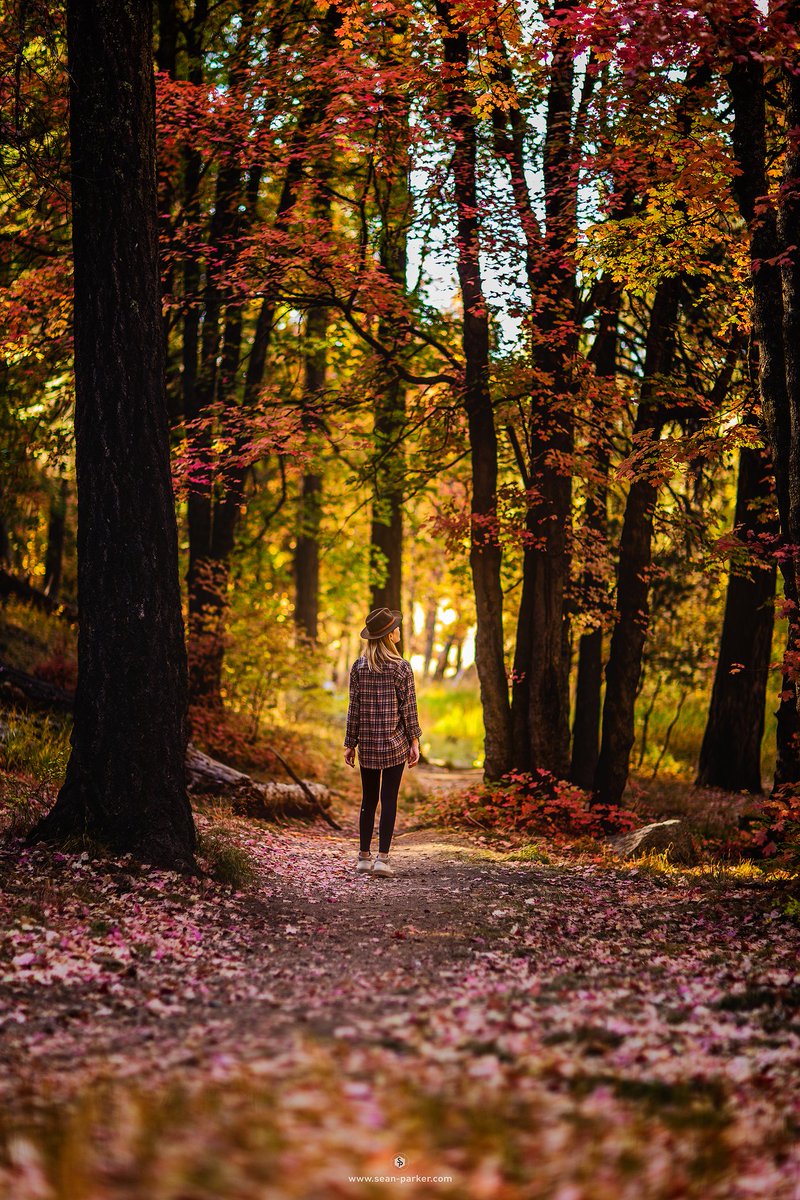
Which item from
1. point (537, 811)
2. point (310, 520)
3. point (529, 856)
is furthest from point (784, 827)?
point (310, 520)

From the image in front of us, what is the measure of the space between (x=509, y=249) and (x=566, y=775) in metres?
6.28

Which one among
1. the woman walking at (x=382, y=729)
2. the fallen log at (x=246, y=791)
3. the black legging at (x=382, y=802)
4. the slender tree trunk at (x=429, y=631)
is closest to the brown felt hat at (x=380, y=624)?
the woman walking at (x=382, y=729)

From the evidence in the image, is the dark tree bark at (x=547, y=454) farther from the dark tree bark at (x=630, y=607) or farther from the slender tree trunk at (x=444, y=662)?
the slender tree trunk at (x=444, y=662)

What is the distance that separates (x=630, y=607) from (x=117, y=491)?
694 centimetres

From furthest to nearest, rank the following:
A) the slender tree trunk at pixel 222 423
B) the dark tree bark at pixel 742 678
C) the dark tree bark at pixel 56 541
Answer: the dark tree bark at pixel 56 541 → the dark tree bark at pixel 742 678 → the slender tree trunk at pixel 222 423

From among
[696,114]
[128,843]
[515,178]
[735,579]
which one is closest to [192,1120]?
[128,843]

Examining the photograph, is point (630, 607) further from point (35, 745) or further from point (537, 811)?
point (35, 745)

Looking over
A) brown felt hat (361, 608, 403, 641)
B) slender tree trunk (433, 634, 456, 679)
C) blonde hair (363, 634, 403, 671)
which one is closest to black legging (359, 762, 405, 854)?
blonde hair (363, 634, 403, 671)

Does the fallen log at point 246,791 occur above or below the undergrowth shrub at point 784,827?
below

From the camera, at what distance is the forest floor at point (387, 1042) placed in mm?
2779

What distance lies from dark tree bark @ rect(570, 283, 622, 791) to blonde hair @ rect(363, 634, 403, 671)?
3891 millimetres

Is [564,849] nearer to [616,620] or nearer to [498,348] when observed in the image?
[616,620]

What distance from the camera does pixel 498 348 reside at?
11773mm

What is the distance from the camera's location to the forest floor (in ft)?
9.12
